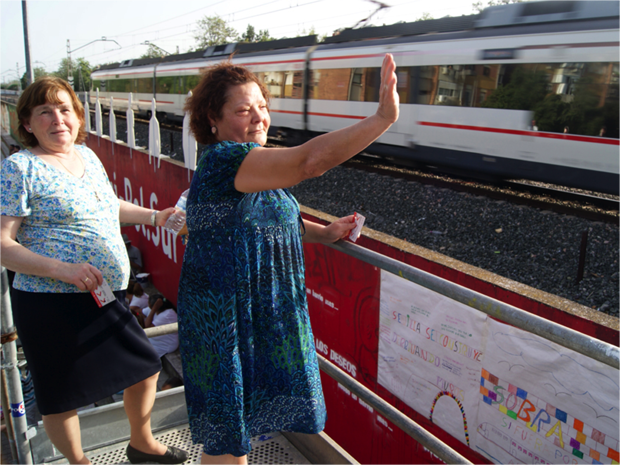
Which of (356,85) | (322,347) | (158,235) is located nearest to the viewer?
(322,347)

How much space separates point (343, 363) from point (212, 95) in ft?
8.50

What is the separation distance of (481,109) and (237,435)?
27.7ft

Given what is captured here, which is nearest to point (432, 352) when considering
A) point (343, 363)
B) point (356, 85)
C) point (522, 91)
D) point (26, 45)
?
Result: point (343, 363)

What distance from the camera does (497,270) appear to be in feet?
17.2

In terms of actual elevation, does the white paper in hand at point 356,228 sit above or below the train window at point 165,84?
below

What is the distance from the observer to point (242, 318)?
5.24 ft

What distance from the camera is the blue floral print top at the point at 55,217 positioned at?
190 centimetres

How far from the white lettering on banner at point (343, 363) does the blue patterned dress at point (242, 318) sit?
1.92 m

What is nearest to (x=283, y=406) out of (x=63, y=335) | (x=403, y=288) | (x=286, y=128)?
(x=63, y=335)

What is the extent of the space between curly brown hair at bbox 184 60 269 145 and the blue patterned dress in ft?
0.49

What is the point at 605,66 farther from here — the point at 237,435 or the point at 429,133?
the point at 237,435

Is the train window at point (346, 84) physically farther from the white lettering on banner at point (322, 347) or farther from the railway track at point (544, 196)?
the white lettering on banner at point (322, 347)

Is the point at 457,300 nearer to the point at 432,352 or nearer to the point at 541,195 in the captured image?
the point at 432,352

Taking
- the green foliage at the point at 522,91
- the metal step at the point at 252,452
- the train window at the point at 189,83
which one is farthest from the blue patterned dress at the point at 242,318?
the train window at the point at 189,83
